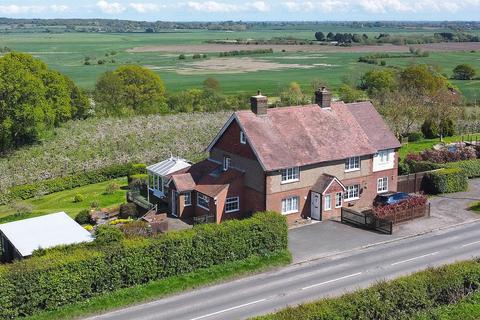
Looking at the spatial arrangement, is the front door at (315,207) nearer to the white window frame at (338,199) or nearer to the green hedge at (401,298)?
the white window frame at (338,199)

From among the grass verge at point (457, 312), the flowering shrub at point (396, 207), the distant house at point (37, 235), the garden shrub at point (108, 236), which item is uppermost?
the garden shrub at point (108, 236)

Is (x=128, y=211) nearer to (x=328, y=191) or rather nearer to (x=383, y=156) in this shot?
(x=328, y=191)

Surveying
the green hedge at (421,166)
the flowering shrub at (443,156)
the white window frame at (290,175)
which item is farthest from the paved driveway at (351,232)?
the flowering shrub at (443,156)

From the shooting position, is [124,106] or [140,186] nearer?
[140,186]

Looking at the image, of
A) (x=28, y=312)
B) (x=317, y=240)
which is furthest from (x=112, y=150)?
(x=28, y=312)

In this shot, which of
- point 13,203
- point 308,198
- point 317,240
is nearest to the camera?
point 317,240

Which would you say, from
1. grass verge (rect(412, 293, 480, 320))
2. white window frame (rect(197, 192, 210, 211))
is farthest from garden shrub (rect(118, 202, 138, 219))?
grass verge (rect(412, 293, 480, 320))

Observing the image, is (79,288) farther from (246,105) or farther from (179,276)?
(246,105)
